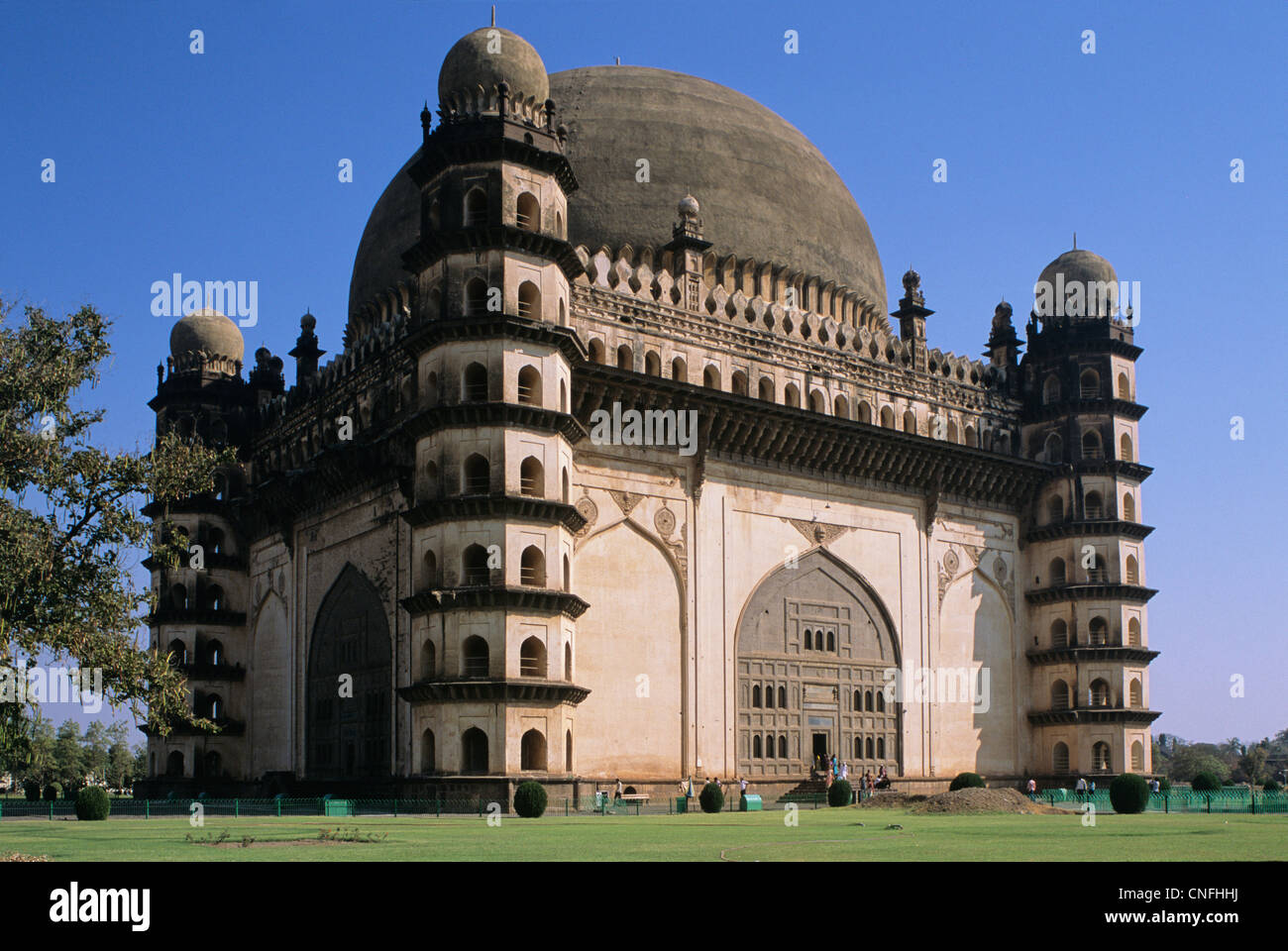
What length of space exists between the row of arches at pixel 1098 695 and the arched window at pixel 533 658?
22.1 m

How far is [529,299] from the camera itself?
36031 mm

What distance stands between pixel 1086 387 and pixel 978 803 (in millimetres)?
23199

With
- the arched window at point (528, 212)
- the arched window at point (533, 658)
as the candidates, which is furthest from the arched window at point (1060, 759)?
the arched window at point (528, 212)

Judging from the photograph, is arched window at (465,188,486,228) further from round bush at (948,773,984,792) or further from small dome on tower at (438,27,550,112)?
round bush at (948,773,984,792)

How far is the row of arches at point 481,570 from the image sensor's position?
34.1 m

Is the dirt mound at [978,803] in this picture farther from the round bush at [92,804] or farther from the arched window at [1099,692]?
the round bush at [92,804]

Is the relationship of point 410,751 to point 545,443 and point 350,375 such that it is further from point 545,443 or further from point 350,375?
point 350,375

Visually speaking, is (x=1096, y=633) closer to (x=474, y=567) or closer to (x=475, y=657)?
(x=475, y=657)

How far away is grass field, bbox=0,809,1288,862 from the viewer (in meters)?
17.5

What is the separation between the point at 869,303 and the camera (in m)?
49.9

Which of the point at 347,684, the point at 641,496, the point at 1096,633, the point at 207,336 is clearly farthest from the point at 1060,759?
the point at 207,336

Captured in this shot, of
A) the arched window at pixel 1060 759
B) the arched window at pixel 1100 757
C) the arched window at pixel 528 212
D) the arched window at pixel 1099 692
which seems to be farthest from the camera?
the arched window at pixel 1060 759

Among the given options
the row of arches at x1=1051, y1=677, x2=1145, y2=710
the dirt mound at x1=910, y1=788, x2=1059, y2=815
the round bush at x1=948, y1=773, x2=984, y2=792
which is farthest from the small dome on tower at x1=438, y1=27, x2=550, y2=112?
the row of arches at x1=1051, y1=677, x2=1145, y2=710

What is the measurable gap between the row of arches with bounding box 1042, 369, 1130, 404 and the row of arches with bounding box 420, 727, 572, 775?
24.9 meters
